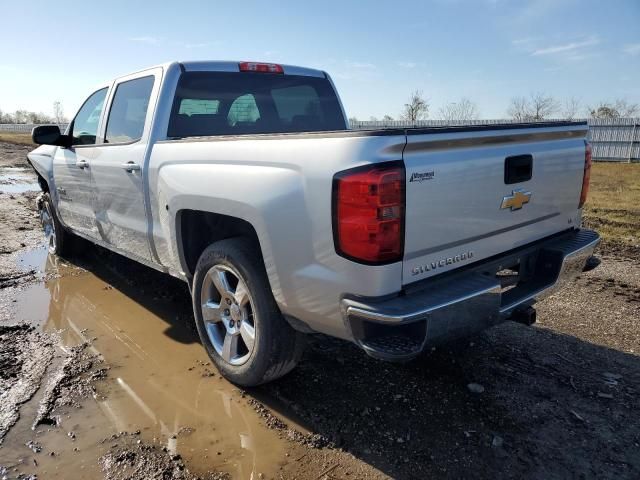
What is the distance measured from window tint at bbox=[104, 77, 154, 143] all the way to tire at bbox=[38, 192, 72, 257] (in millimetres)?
2008

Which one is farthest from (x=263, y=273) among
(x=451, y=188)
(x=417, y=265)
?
(x=451, y=188)

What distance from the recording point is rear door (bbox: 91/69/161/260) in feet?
12.2

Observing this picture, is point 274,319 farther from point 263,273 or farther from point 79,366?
point 79,366

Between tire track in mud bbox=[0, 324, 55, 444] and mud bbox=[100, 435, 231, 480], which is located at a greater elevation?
tire track in mud bbox=[0, 324, 55, 444]

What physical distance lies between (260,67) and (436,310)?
9.58 ft

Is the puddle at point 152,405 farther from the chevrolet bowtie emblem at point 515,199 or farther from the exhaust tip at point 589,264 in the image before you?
the exhaust tip at point 589,264

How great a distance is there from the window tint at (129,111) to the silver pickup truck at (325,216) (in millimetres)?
22

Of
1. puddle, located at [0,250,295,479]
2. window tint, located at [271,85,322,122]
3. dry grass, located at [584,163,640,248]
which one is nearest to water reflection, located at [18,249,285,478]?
puddle, located at [0,250,295,479]

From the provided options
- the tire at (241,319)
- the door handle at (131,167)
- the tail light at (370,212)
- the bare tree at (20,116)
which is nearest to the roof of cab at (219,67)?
the door handle at (131,167)

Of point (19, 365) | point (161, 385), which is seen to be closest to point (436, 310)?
point (161, 385)

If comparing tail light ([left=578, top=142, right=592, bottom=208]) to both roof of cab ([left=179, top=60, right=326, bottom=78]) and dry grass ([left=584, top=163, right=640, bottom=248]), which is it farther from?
dry grass ([left=584, top=163, right=640, bottom=248])

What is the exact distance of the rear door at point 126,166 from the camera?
372cm

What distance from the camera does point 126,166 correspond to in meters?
Result: 3.77

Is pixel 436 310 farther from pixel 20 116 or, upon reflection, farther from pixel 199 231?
pixel 20 116
